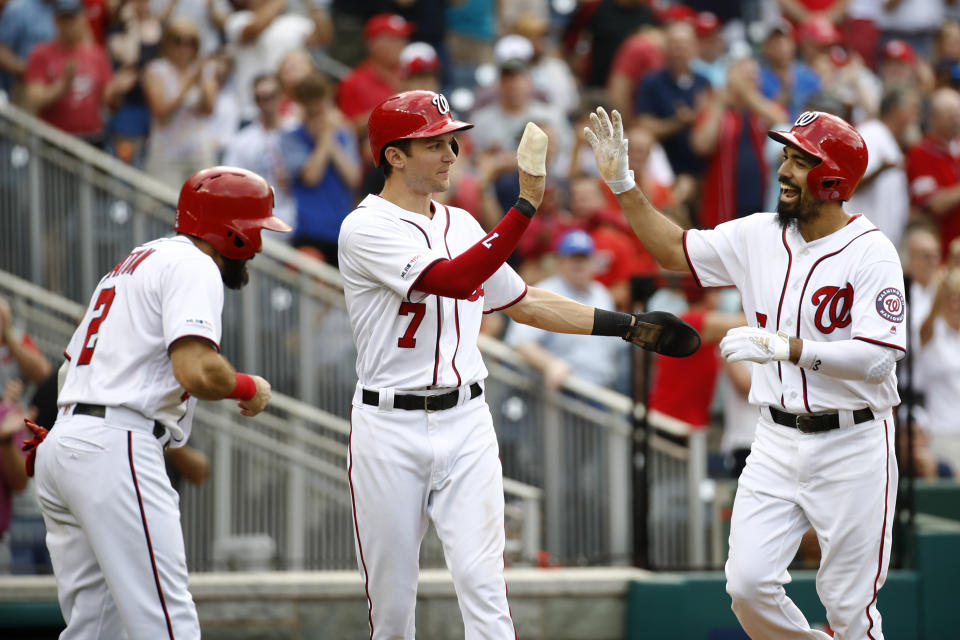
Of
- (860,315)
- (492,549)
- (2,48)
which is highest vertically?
(2,48)

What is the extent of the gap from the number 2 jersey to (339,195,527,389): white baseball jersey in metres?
1.18

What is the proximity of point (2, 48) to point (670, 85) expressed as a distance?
17.5ft

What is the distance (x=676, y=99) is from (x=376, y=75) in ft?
8.35

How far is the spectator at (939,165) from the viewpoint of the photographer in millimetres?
11156

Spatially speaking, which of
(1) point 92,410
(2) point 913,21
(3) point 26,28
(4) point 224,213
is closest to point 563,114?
(3) point 26,28

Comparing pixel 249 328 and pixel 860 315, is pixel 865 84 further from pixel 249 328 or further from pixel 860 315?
pixel 860 315

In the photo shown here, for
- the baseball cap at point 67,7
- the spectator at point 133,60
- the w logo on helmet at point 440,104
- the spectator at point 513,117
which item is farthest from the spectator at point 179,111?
the w logo on helmet at point 440,104

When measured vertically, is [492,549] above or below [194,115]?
below

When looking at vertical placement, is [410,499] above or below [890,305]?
below

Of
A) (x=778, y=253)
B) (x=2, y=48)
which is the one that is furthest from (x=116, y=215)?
(x=778, y=253)

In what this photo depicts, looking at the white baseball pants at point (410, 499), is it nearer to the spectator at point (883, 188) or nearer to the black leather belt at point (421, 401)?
the black leather belt at point (421, 401)

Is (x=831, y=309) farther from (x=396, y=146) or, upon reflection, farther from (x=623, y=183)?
(x=396, y=146)

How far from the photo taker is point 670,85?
11438 mm

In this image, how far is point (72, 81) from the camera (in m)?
9.67
